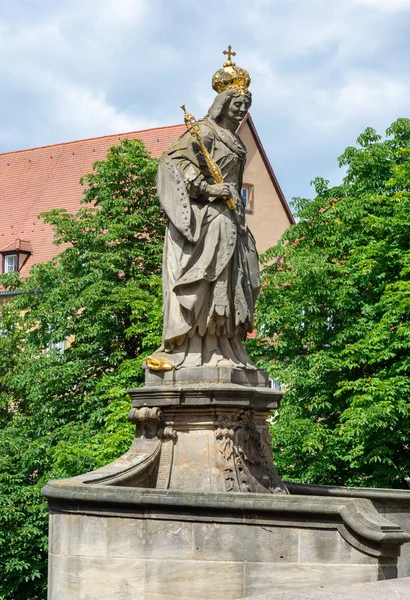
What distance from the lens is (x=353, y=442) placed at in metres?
19.3

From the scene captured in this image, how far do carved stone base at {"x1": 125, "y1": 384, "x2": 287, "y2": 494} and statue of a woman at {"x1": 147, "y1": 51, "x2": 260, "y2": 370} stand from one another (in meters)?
0.38

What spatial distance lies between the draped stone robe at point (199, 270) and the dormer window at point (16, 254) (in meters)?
29.8

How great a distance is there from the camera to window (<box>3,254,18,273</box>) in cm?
3969

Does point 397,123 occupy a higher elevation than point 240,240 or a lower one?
higher

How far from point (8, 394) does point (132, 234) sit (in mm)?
5352

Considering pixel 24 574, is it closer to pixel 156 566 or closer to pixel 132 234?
pixel 132 234

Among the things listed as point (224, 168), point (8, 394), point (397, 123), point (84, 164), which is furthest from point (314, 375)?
point (84, 164)

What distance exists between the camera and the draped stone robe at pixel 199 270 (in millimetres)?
9617

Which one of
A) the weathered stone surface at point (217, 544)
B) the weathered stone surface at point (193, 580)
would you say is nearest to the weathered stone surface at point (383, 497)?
the weathered stone surface at point (217, 544)

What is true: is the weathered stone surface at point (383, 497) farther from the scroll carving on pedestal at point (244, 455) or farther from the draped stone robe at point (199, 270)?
the draped stone robe at point (199, 270)

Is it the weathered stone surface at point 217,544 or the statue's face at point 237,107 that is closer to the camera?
the weathered stone surface at point 217,544

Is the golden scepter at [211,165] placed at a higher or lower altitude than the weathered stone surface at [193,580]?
higher

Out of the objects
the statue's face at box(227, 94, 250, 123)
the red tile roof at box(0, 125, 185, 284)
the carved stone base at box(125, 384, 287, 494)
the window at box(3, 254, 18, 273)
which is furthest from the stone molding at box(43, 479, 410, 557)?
the window at box(3, 254, 18, 273)

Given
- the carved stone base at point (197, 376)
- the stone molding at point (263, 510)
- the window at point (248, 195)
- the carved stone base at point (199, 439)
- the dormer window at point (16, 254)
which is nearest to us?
the stone molding at point (263, 510)
